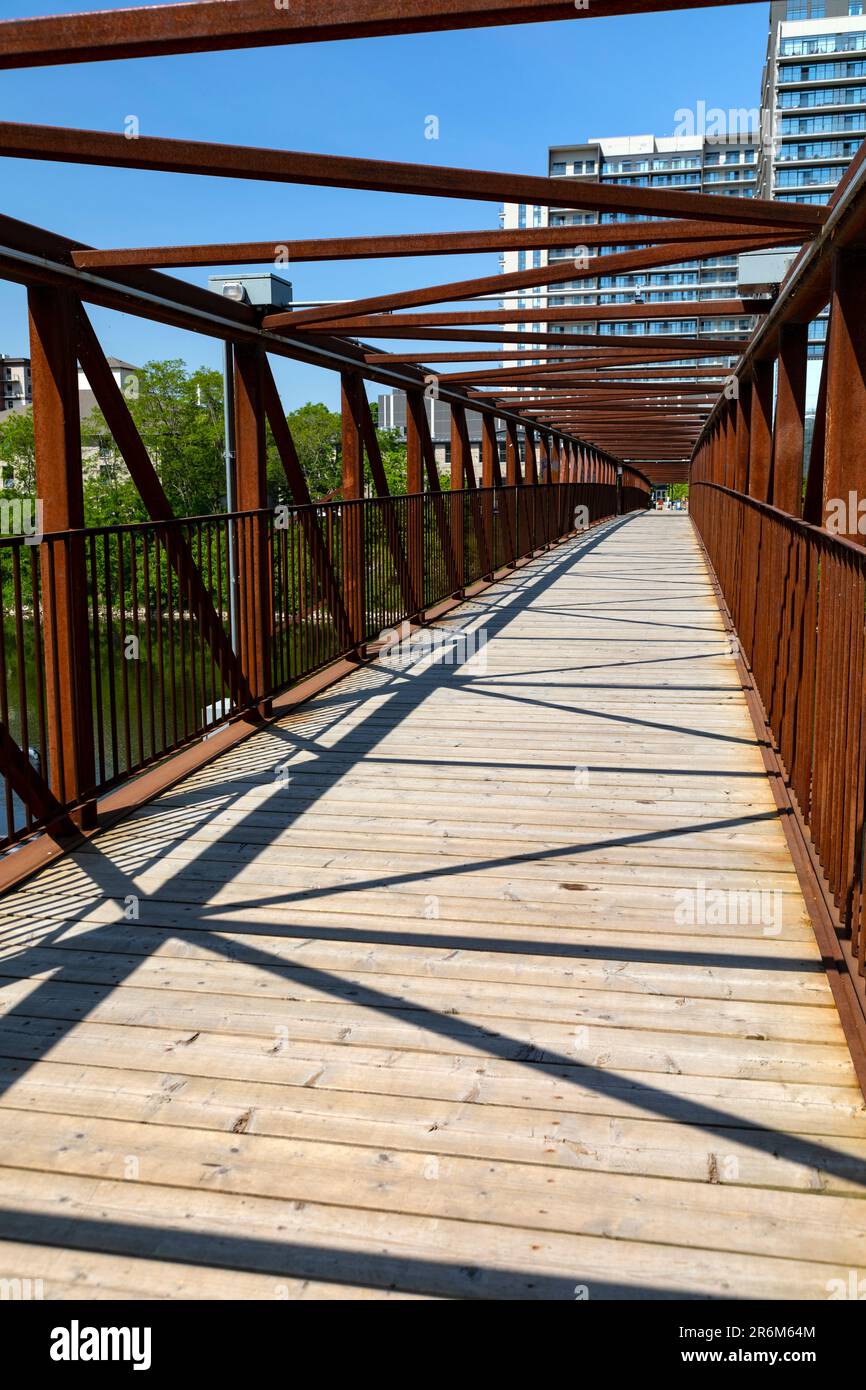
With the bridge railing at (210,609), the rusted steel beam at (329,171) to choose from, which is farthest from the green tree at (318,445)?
the rusted steel beam at (329,171)

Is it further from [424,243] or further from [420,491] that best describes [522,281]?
[420,491]

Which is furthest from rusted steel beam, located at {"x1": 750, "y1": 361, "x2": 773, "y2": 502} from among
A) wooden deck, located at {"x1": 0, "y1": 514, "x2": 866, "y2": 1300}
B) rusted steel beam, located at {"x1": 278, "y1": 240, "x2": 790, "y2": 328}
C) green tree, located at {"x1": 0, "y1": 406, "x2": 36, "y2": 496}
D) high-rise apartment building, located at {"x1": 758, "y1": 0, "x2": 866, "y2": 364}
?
high-rise apartment building, located at {"x1": 758, "y1": 0, "x2": 866, "y2": 364}

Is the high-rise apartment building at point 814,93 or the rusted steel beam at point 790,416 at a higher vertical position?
the high-rise apartment building at point 814,93

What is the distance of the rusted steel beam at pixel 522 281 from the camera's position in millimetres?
6273

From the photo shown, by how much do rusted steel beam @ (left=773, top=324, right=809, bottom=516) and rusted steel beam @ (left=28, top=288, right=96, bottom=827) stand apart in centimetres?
444

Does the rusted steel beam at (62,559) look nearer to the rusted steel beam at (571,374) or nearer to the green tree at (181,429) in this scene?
the rusted steel beam at (571,374)

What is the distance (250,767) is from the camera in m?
5.93

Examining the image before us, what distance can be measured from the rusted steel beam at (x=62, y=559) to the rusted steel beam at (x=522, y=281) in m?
2.22

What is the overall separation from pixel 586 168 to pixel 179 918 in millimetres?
145835

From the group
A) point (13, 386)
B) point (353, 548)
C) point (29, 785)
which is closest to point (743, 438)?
point (353, 548)

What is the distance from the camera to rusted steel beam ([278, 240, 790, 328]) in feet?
20.6

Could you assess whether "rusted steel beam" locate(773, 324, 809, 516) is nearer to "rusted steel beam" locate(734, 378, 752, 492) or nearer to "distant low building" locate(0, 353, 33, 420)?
"rusted steel beam" locate(734, 378, 752, 492)
